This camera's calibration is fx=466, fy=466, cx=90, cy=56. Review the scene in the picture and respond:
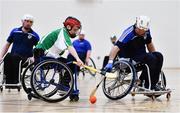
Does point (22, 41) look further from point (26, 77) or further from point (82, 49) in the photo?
point (82, 49)

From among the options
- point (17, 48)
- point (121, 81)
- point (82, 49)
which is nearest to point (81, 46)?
A: point (82, 49)

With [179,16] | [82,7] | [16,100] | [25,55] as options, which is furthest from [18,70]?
[179,16]

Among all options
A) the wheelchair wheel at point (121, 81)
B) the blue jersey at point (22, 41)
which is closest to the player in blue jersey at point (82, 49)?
the blue jersey at point (22, 41)

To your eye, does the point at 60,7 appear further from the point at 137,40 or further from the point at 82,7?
the point at 137,40

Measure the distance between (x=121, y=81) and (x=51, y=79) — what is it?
3.02ft

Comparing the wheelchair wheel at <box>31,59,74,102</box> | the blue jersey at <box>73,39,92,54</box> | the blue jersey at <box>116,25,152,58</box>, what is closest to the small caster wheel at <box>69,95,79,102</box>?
the wheelchair wheel at <box>31,59,74,102</box>

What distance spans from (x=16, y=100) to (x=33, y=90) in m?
0.52

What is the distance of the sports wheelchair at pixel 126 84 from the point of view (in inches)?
232

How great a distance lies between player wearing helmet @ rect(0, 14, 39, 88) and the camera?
23.7 feet

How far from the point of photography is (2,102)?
579 cm

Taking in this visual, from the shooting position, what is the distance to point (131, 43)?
20.3 ft

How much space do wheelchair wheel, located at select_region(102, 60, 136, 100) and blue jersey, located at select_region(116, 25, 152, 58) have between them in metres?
0.24

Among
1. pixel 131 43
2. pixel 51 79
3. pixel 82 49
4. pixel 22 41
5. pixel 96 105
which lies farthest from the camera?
pixel 82 49

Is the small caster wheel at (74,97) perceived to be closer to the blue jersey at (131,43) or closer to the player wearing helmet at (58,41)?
the player wearing helmet at (58,41)
